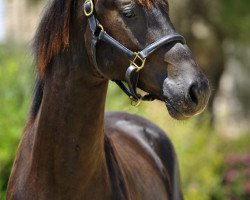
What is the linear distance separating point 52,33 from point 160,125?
5.24 meters

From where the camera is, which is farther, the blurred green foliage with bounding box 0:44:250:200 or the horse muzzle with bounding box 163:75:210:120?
the blurred green foliage with bounding box 0:44:250:200

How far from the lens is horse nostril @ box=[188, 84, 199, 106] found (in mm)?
3299

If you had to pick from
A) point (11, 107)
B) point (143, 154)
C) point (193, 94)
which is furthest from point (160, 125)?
point (193, 94)

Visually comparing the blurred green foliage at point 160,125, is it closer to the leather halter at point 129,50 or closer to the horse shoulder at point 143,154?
the horse shoulder at point 143,154

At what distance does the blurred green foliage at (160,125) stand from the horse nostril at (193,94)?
8.71 ft

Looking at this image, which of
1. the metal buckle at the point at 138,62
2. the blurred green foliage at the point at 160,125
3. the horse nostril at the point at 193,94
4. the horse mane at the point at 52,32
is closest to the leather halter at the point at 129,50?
the metal buckle at the point at 138,62

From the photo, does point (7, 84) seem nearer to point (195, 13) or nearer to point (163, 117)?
point (163, 117)

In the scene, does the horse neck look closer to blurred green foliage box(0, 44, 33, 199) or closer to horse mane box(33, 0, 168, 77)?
horse mane box(33, 0, 168, 77)

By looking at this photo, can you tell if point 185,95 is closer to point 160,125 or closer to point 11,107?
point 11,107

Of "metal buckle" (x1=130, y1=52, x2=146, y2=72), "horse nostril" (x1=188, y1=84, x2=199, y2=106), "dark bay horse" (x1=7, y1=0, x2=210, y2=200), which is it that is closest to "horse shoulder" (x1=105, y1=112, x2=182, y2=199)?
"dark bay horse" (x1=7, y1=0, x2=210, y2=200)

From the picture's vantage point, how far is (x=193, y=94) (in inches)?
131

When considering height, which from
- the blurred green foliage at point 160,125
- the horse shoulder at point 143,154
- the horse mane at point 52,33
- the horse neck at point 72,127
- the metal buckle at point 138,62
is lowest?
the blurred green foliage at point 160,125

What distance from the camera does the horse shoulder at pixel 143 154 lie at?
14.9 ft

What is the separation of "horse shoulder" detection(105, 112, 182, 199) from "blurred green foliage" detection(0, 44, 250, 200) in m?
0.71
